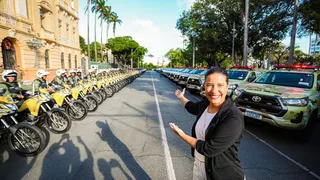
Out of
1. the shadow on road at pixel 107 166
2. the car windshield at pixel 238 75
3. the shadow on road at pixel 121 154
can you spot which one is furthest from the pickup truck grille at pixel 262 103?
the car windshield at pixel 238 75

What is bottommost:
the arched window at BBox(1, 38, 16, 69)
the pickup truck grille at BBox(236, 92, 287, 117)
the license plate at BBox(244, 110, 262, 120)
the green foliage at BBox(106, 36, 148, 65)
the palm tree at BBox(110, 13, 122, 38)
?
the license plate at BBox(244, 110, 262, 120)

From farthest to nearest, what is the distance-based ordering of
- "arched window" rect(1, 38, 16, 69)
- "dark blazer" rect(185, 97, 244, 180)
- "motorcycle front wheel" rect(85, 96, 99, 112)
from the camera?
"arched window" rect(1, 38, 16, 69) < "motorcycle front wheel" rect(85, 96, 99, 112) < "dark blazer" rect(185, 97, 244, 180)

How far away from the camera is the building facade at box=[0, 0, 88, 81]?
15.0 m

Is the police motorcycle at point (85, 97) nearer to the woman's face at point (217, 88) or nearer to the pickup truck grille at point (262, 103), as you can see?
the pickup truck grille at point (262, 103)

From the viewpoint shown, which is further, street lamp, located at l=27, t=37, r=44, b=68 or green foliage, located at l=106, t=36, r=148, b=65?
green foliage, located at l=106, t=36, r=148, b=65

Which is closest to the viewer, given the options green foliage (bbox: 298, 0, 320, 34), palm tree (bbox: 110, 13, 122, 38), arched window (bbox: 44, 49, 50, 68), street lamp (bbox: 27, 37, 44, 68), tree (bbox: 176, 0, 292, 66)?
green foliage (bbox: 298, 0, 320, 34)

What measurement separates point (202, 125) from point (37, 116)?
4.49 meters

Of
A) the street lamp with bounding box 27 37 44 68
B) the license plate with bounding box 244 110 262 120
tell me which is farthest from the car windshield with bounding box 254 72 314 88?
the street lamp with bounding box 27 37 44 68

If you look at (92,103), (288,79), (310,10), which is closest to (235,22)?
(310,10)

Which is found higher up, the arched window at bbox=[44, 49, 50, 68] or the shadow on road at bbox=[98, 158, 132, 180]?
the arched window at bbox=[44, 49, 50, 68]

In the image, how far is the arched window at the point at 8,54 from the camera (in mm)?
14957

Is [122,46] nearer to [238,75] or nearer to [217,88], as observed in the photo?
[238,75]

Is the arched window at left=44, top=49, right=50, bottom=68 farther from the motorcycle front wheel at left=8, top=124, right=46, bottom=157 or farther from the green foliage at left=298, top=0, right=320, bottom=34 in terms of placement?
the green foliage at left=298, top=0, right=320, bottom=34

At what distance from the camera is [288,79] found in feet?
18.5
